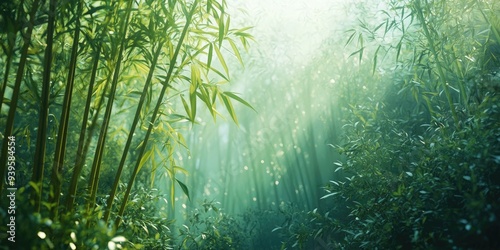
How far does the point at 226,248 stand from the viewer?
4.92m

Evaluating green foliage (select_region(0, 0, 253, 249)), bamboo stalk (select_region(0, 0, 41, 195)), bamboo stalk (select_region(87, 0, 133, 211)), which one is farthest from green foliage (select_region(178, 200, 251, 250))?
bamboo stalk (select_region(0, 0, 41, 195))

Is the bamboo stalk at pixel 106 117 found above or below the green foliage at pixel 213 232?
above

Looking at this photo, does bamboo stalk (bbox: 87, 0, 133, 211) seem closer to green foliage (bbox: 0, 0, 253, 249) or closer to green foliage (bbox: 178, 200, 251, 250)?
green foliage (bbox: 0, 0, 253, 249)

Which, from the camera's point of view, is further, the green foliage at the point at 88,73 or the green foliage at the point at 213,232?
the green foliage at the point at 213,232

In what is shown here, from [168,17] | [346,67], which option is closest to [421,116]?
[346,67]

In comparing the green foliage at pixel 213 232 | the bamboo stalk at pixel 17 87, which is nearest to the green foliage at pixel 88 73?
the bamboo stalk at pixel 17 87

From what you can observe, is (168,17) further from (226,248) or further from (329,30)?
(329,30)

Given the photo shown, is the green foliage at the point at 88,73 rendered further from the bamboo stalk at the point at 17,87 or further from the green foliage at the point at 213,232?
the green foliage at the point at 213,232

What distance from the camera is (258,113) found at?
13.7 feet

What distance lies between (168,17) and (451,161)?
5.49 feet

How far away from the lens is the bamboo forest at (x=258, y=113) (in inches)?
78.5

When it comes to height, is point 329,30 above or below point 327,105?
above

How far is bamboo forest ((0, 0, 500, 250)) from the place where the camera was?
1.99 meters

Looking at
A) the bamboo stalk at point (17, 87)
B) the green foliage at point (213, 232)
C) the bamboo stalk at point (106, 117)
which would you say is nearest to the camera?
the bamboo stalk at point (17, 87)
